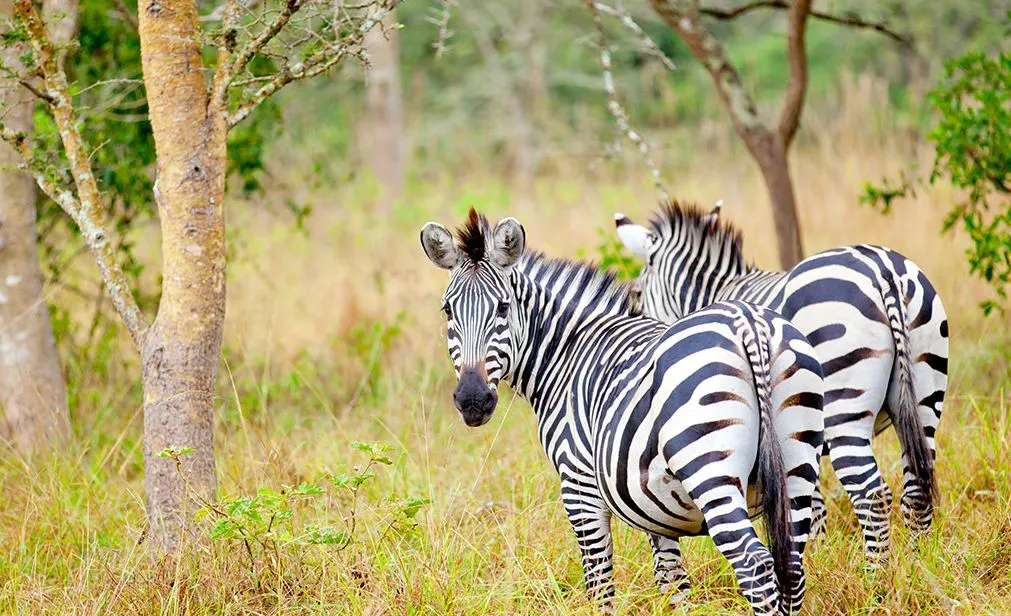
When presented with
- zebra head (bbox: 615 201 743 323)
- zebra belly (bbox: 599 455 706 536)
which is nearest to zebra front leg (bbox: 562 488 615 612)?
zebra belly (bbox: 599 455 706 536)

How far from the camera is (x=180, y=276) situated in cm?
405

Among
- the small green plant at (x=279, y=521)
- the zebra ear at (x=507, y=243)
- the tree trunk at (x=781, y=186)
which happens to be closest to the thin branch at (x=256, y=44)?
the zebra ear at (x=507, y=243)

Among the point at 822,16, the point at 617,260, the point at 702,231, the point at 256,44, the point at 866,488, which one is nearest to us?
the point at 256,44

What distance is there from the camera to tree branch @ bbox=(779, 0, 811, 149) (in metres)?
6.48

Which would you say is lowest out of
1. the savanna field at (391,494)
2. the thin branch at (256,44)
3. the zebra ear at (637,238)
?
the savanna field at (391,494)

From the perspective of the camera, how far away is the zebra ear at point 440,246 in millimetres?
3932

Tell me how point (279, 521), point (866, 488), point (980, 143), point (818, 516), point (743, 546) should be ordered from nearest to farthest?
point (743, 546) → point (279, 521) → point (866, 488) → point (818, 516) → point (980, 143)

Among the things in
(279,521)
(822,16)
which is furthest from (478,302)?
(822,16)

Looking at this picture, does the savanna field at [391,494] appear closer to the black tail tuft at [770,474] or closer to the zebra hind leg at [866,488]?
the zebra hind leg at [866,488]

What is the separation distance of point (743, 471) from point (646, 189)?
30.6ft

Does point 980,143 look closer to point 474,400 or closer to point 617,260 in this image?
point 617,260

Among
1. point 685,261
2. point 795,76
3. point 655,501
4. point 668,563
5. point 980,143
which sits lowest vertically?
point 668,563

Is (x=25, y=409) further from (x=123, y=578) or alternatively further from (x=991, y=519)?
(x=991, y=519)

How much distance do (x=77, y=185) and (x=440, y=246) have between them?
4.94ft
